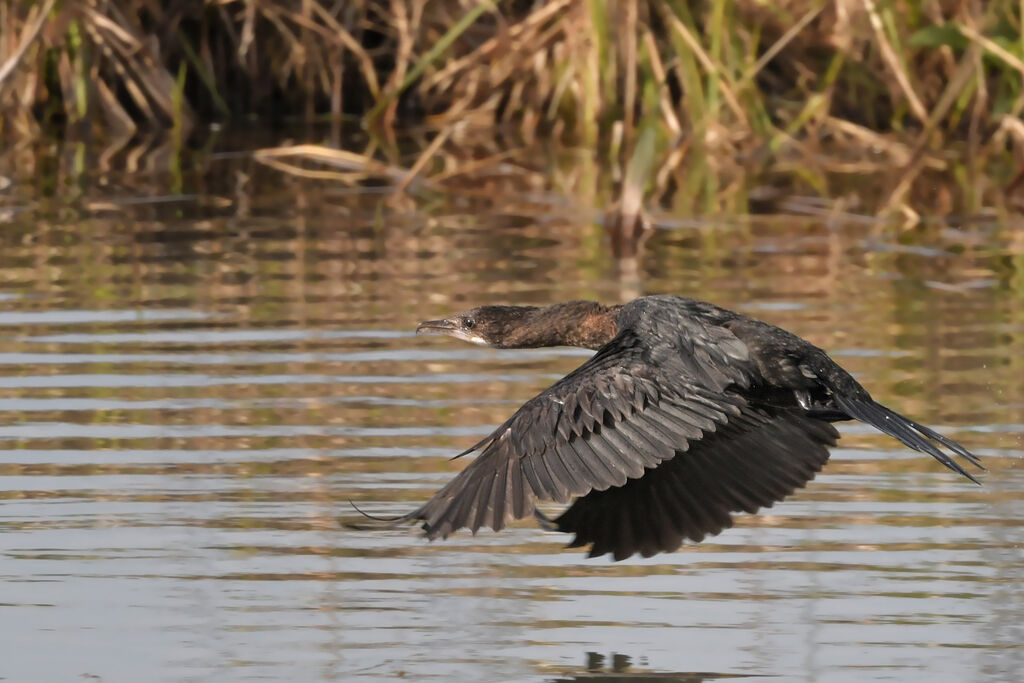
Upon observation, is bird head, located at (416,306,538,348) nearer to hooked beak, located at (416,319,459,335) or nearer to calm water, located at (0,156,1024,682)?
hooked beak, located at (416,319,459,335)

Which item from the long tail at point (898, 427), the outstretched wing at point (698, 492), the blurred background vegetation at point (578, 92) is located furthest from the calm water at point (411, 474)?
the blurred background vegetation at point (578, 92)

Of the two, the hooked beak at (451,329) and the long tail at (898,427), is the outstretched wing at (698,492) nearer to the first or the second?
the long tail at (898,427)

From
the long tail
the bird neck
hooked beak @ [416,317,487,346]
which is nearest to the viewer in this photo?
the long tail

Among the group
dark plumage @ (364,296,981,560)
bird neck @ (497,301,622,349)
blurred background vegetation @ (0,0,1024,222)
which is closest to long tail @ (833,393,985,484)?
dark plumage @ (364,296,981,560)

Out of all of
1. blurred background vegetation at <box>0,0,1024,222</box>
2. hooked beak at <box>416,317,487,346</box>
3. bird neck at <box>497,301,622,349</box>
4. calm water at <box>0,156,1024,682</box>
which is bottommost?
calm water at <box>0,156,1024,682</box>

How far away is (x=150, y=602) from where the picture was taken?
16.1ft

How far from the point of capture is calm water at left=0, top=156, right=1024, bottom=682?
4.66m

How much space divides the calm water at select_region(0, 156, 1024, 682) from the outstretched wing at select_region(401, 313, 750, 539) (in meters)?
0.35

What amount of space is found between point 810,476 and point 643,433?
0.72 m

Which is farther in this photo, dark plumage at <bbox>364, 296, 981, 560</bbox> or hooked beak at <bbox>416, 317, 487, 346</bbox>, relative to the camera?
hooked beak at <bbox>416, 317, 487, 346</bbox>

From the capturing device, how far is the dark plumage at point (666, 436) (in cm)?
470

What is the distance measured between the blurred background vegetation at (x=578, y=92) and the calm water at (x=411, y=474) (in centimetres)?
164

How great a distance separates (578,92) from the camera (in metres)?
13.5

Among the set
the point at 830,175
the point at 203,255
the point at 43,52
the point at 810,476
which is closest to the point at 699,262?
the point at 203,255
